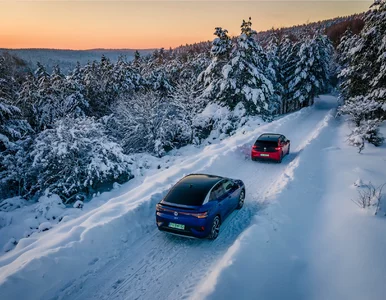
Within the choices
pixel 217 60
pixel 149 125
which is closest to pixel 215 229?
pixel 149 125

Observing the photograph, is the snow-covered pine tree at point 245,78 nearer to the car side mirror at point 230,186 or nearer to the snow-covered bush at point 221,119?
the snow-covered bush at point 221,119

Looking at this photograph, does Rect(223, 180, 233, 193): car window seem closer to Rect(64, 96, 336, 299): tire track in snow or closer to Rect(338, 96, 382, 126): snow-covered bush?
Rect(64, 96, 336, 299): tire track in snow

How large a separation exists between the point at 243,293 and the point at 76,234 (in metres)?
4.85

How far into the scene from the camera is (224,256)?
20.9 feet

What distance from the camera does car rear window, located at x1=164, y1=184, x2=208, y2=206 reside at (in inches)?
275

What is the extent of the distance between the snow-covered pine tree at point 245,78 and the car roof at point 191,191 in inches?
720

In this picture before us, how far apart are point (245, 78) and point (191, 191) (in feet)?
68.4

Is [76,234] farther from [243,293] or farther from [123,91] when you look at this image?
[123,91]

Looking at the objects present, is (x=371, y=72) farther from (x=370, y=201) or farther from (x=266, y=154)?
(x=370, y=201)

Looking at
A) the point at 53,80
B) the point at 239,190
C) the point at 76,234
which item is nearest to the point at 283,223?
the point at 239,190

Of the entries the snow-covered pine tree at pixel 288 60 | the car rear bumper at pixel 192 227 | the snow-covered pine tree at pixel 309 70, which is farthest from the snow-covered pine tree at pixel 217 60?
the car rear bumper at pixel 192 227

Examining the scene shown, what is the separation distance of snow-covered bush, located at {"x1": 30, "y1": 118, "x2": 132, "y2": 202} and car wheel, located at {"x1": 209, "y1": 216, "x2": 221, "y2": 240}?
834 cm

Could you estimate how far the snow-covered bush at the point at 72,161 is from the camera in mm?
13344

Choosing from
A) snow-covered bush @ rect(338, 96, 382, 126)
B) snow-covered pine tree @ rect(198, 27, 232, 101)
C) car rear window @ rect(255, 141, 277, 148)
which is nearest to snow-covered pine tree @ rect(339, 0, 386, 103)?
snow-covered bush @ rect(338, 96, 382, 126)
